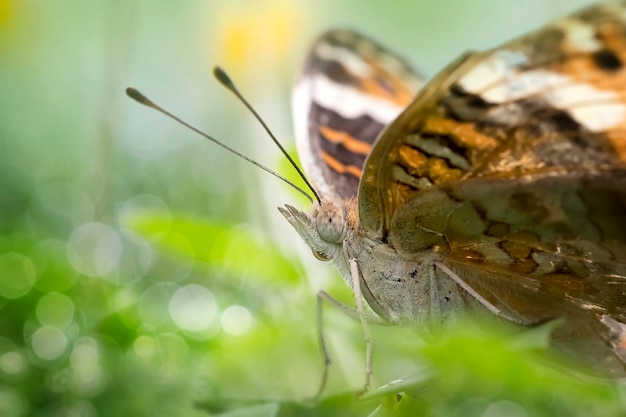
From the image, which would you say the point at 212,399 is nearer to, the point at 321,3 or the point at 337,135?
the point at 337,135

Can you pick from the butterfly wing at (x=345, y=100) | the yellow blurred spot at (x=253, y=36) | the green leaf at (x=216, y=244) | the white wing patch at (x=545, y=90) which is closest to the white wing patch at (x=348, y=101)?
the butterfly wing at (x=345, y=100)

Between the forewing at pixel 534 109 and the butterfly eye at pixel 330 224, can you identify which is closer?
the forewing at pixel 534 109

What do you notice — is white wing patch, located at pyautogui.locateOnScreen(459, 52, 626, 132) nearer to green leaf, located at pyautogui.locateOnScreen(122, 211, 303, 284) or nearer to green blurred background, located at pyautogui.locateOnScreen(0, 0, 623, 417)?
green blurred background, located at pyautogui.locateOnScreen(0, 0, 623, 417)

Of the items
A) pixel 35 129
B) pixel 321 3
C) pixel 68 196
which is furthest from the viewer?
pixel 321 3

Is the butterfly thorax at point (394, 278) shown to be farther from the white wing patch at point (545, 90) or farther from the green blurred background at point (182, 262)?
the white wing patch at point (545, 90)

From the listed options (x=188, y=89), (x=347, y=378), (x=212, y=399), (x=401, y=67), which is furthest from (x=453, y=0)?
(x=212, y=399)

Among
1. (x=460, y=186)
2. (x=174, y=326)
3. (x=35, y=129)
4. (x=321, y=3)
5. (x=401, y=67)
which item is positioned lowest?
(x=174, y=326)

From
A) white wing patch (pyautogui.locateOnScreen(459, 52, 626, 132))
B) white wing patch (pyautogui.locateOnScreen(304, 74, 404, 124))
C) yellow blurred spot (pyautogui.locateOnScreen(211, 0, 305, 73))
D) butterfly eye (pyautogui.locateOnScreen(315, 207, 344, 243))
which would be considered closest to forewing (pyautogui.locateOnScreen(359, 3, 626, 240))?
white wing patch (pyautogui.locateOnScreen(459, 52, 626, 132))

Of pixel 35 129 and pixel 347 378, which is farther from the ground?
pixel 35 129
